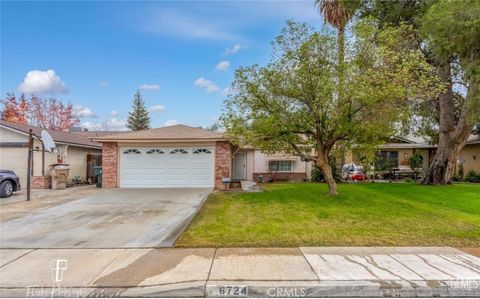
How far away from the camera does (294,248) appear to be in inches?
230

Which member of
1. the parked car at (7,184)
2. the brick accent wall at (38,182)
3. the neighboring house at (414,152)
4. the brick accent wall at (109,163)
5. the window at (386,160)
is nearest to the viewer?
the parked car at (7,184)

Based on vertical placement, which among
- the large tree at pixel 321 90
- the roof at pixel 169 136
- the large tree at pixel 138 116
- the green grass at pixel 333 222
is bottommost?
the green grass at pixel 333 222

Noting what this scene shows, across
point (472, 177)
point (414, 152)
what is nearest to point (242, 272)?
point (472, 177)

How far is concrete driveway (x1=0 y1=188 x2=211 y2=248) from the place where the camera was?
20.9 feet

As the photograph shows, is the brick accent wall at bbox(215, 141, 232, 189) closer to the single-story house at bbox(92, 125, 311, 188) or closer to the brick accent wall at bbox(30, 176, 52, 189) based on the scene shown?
the single-story house at bbox(92, 125, 311, 188)

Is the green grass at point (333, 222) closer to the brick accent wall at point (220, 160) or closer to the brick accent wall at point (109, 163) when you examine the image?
the brick accent wall at point (220, 160)

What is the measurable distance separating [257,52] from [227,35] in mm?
1593

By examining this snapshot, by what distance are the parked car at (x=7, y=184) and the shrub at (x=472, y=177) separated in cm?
2759

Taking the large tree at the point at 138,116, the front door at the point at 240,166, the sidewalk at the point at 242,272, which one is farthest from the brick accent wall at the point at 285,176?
the large tree at the point at 138,116

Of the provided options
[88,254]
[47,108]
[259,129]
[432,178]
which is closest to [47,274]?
[88,254]

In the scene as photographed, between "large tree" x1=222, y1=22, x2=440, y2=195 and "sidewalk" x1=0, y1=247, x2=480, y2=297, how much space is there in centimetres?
579

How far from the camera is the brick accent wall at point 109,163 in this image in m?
15.9

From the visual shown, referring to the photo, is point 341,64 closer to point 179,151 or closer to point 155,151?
point 179,151

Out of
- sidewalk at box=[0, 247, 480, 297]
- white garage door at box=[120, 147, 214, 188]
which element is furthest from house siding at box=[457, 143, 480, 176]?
sidewalk at box=[0, 247, 480, 297]
